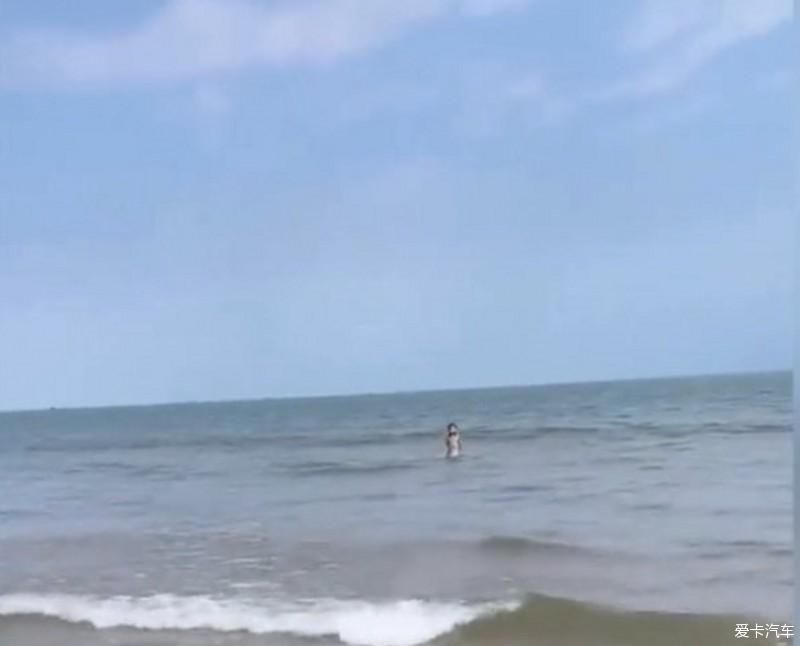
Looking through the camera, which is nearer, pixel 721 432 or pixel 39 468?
pixel 721 432

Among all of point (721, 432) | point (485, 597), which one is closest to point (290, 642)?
point (485, 597)

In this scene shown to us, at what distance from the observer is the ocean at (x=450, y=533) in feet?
7.50

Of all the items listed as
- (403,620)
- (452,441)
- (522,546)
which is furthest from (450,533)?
(452,441)

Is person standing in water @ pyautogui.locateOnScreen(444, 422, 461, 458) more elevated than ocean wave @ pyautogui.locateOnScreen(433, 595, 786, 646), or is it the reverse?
person standing in water @ pyautogui.locateOnScreen(444, 422, 461, 458)

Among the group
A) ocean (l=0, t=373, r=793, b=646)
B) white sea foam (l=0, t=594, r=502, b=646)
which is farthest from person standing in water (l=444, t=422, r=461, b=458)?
white sea foam (l=0, t=594, r=502, b=646)

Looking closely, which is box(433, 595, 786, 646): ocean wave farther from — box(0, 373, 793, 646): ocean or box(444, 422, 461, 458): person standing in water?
box(444, 422, 461, 458): person standing in water

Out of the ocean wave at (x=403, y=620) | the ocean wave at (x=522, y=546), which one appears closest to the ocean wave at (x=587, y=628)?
the ocean wave at (x=403, y=620)

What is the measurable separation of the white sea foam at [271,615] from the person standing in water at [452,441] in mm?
1722

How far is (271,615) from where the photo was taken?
2340mm

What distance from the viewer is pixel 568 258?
2.31m

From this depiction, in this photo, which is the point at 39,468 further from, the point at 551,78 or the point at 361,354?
the point at 551,78

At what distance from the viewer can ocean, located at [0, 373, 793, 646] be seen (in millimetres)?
2287

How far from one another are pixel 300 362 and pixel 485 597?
2.29 feet

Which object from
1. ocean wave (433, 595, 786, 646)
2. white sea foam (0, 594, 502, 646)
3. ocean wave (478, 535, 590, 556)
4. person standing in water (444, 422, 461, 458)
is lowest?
ocean wave (433, 595, 786, 646)
